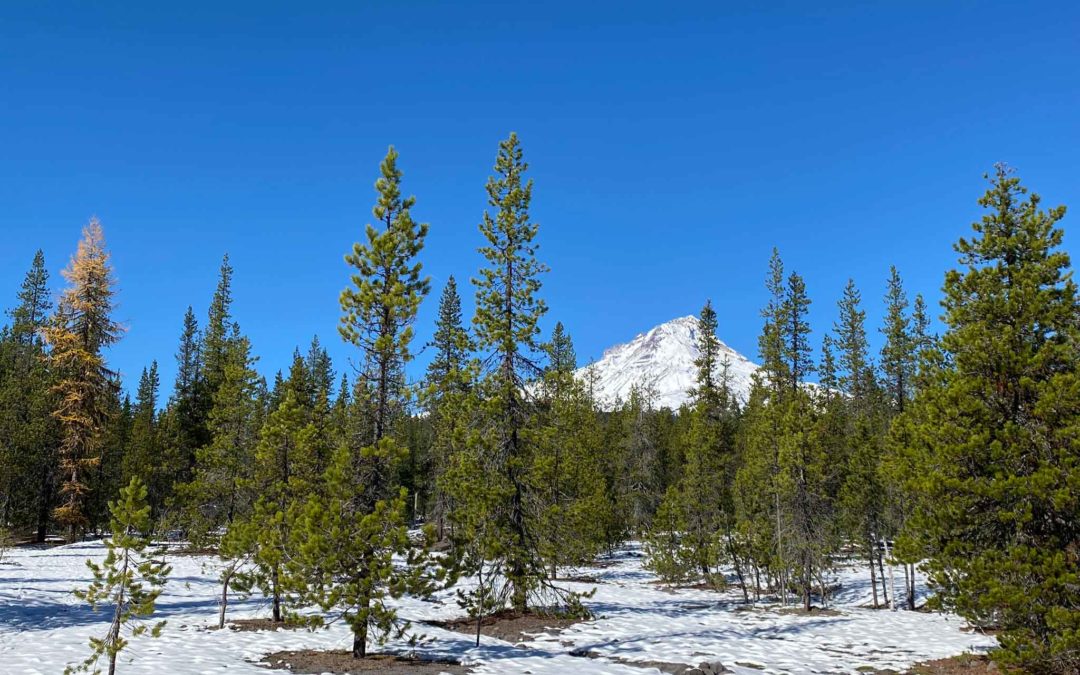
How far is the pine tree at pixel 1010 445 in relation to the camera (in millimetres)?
12070

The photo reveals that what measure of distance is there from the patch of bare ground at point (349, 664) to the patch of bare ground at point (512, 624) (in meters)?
4.32

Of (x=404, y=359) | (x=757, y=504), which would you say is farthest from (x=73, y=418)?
(x=757, y=504)

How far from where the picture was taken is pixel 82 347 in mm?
39094

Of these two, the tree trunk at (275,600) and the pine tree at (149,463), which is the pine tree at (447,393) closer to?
the tree trunk at (275,600)

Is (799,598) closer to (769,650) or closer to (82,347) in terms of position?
(769,650)

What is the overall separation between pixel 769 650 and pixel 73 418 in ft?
125

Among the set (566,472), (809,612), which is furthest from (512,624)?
(566,472)

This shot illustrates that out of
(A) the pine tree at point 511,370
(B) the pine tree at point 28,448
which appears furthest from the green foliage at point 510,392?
(B) the pine tree at point 28,448

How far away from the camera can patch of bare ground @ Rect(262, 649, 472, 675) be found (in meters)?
13.8

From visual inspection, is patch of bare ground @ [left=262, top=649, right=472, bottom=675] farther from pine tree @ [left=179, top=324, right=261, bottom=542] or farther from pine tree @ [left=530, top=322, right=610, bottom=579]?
pine tree @ [left=179, top=324, right=261, bottom=542]

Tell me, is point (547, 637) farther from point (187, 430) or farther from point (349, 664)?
point (187, 430)

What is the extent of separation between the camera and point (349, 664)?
47.3 feet

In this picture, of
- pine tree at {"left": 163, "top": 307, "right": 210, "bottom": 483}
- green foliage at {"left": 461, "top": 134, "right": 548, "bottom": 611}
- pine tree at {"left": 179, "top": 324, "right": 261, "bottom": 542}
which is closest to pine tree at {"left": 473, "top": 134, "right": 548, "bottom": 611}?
green foliage at {"left": 461, "top": 134, "right": 548, "bottom": 611}

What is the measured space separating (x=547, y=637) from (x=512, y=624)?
75.3 inches
